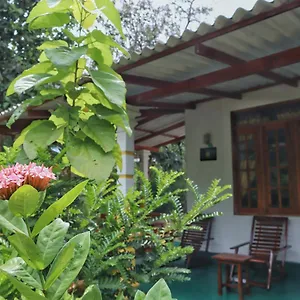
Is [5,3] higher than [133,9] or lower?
lower

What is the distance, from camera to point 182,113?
24.0 ft

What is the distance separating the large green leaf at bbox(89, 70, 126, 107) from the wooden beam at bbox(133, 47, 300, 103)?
9.45ft

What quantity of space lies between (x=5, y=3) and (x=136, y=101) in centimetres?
413

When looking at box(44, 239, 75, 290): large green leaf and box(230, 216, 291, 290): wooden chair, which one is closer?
box(44, 239, 75, 290): large green leaf

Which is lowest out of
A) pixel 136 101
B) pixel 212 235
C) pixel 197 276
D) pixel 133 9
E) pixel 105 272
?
pixel 197 276

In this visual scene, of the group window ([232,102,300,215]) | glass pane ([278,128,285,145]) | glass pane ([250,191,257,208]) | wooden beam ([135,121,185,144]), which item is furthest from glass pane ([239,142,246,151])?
wooden beam ([135,121,185,144])

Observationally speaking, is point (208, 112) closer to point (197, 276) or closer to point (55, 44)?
point (197, 276)

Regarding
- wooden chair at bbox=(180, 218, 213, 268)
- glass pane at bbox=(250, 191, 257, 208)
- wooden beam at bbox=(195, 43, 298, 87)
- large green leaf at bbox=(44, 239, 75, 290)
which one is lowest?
wooden chair at bbox=(180, 218, 213, 268)

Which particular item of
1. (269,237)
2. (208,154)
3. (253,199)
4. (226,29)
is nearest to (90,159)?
(226,29)

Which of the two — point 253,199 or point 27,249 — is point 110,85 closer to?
point 27,249

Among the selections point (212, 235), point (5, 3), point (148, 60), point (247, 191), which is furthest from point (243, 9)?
point (5, 3)

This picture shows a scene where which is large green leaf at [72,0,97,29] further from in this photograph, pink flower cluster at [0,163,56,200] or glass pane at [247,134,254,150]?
glass pane at [247,134,254,150]

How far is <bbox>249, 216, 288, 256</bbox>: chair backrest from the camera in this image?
5309 millimetres

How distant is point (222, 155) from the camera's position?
6258mm
